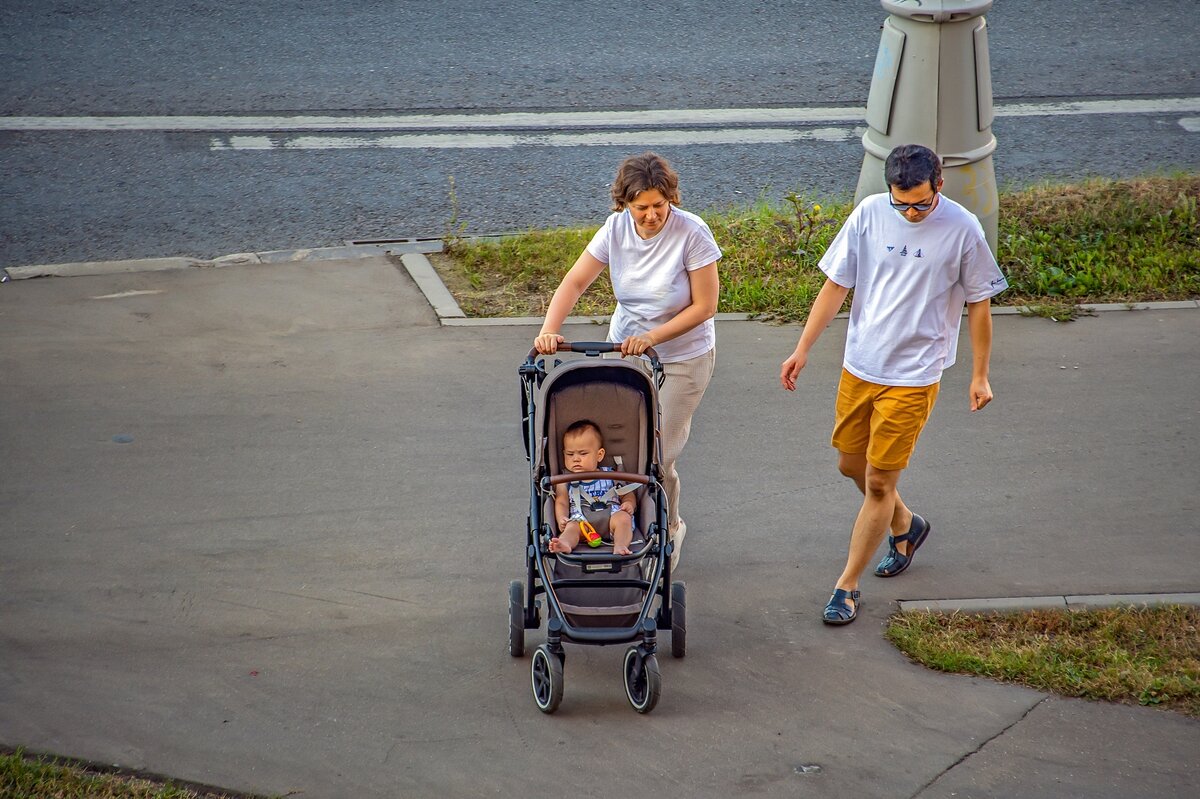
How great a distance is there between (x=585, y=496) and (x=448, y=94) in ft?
24.0

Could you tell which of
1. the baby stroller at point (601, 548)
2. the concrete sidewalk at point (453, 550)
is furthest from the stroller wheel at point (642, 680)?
the concrete sidewalk at point (453, 550)

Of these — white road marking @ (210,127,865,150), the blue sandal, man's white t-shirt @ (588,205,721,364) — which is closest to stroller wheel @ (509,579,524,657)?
man's white t-shirt @ (588,205,721,364)

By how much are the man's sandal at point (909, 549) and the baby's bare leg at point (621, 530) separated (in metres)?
1.39

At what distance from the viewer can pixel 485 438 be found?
22.6 ft

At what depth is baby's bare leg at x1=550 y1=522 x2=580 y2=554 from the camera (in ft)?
16.1

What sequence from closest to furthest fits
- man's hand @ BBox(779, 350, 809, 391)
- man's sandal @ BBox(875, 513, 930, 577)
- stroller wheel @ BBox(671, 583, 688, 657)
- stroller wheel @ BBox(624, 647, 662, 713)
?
1. stroller wheel @ BBox(624, 647, 662, 713)
2. stroller wheel @ BBox(671, 583, 688, 657)
3. man's hand @ BBox(779, 350, 809, 391)
4. man's sandal @ BBox(875, 513, 930, 577)

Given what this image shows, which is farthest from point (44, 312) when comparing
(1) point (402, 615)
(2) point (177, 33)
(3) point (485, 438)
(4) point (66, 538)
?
(2) point (177, 33)

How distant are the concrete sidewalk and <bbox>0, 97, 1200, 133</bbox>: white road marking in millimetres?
2713

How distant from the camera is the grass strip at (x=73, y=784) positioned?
4281 mm

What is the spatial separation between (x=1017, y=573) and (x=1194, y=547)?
0.88 m

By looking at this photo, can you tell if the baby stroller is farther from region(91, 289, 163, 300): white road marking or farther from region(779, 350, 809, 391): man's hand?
region(91, 289, 163, 300): white road marking

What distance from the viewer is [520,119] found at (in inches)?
441

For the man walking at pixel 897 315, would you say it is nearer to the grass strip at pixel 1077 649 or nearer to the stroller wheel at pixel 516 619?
the grass strip at pixel 1077 649

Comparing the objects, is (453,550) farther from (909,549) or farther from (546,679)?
(909,549)
